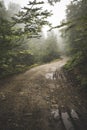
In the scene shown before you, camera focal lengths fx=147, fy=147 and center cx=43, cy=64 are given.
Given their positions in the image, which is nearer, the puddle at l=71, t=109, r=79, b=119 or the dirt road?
the dirt road

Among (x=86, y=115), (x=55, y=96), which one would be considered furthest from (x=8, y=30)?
(x=86, y=115)

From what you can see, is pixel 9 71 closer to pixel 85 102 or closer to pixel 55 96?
pixel 55 96

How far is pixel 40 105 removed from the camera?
5.61 meters

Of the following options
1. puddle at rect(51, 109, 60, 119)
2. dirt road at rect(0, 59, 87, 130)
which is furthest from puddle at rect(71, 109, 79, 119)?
puddle at rect(51, 109, 60, 119)

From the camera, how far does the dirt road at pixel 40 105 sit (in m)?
4.50

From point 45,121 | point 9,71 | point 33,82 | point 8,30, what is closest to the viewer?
point 45,121

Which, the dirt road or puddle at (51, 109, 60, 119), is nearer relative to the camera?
the dirt road

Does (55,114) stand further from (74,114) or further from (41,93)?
(41,93)

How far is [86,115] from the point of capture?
482cm

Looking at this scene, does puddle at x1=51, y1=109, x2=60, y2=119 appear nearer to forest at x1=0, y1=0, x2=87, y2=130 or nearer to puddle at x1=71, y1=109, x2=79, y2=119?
forest at x1=0, y1=0, x2=87, y2=130

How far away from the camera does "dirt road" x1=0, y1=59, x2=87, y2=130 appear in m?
4.50

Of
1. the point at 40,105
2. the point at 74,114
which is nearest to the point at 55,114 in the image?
the point at 74,114

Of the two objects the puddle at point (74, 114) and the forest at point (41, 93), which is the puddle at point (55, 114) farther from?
the puddle at point (74, 114)

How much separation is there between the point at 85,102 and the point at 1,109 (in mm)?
3196
